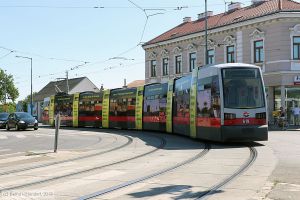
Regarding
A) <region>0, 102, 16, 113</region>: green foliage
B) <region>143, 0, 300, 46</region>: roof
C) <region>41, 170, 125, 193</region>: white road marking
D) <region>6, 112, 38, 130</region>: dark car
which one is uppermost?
<region>143, 0, 300, 46</region>: roof

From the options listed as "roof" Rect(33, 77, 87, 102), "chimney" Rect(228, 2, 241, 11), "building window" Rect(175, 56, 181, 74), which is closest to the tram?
"building window" Rect(175, 56, 181, 74)

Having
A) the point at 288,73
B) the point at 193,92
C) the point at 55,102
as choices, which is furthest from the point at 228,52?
the point at 193,92

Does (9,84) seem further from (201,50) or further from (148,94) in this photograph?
(148,94)

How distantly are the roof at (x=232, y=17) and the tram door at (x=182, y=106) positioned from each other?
49.4 ft

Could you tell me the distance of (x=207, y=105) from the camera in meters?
19.1

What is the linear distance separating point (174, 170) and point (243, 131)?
6.88 meters

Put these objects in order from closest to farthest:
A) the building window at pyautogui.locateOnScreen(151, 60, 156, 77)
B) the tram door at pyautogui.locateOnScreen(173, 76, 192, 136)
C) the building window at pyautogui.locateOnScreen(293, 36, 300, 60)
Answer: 1. the tram door at pyautogui.locateOnScreen(173, 76, 192, 136)
2. the building window at pyautogui.locateOnScreen(293, 36, 300, 60)
3. the building window at pyautogui.locateOnScreen(151, 60, 156, 77)

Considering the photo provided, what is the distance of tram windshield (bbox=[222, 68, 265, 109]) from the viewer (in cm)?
1805

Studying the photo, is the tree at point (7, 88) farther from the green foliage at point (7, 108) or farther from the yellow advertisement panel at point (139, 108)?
the yellow advertisement panel at point (139, 108)

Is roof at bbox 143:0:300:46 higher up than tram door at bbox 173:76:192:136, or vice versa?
roof at bbox 143:0:300:46

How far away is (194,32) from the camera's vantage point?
44500 mm

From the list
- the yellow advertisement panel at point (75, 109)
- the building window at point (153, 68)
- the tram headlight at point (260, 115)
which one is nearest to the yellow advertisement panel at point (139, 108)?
the yellow advertisement panel at point (75, 109)

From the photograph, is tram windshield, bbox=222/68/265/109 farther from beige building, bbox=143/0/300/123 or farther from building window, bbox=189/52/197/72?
building window, bbox=189/52/197/72

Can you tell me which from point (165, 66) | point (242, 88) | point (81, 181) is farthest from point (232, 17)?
point (81, 181)
